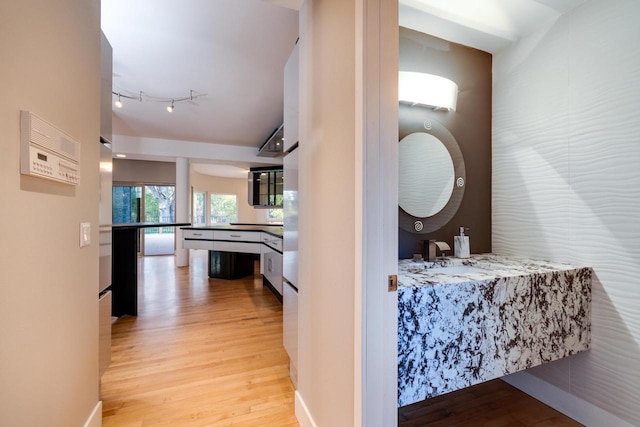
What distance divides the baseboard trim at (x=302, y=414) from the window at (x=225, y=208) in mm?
8857

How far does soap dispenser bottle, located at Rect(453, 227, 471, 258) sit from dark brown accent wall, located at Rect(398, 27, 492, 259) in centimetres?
6

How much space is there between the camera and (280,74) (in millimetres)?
2965

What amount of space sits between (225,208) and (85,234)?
29.5 ft

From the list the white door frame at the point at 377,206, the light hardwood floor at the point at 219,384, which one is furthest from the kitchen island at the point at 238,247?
the white door frame at the point at 377,206

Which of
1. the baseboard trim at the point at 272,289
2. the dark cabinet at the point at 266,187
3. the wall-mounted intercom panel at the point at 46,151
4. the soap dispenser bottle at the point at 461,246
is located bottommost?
the baseboard trim at the point at 272,289

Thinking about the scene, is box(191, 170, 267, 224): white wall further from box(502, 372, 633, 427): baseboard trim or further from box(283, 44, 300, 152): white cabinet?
box(502, 372, 633, 427): baseboard trim

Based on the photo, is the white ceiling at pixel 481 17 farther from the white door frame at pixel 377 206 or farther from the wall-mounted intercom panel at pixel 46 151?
the wall-mounted intercom panel at pixel 46 151

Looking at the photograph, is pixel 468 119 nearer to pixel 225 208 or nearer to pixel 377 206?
pixel 377 206

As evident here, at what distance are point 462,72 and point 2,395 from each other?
9.23 feet

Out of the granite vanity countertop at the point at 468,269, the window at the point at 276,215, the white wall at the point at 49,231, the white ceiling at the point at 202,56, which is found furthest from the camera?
the window at the point at 276,215

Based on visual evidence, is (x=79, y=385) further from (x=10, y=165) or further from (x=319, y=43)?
(x=319, y=43)

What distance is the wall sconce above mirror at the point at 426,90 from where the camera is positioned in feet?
5.81

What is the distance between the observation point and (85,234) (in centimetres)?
132

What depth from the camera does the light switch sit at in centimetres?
129
